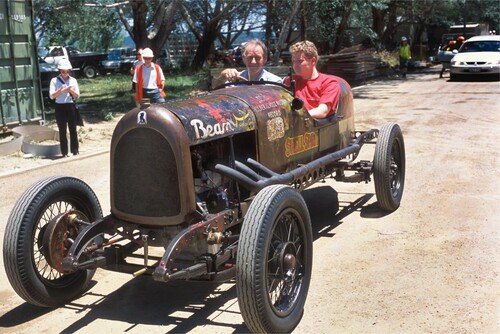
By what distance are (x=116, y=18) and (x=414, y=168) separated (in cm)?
3050

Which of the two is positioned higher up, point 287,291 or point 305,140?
point 305,140

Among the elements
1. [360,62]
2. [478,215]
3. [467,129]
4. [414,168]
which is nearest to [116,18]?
[360,62]

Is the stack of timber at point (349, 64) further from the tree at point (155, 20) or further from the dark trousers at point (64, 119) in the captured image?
the dark trousers at point (64, 119)

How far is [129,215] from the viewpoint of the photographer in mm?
4543

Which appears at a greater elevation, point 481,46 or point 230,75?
point 481,46

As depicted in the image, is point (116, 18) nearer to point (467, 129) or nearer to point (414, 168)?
point (467, 129)

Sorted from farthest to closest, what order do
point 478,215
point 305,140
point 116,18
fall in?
point 116,18 < point 478,215 < point 305,140

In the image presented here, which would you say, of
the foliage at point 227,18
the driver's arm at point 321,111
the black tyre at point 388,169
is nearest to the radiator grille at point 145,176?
the driver's arm at point 321,111

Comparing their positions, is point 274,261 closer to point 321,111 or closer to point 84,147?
point 321,111

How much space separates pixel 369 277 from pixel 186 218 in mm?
1640

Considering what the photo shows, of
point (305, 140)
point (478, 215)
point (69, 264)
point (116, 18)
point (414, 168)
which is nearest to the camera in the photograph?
point (69, 264)

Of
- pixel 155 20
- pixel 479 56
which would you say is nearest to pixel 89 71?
pixel 155 20

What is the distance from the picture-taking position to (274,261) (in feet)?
13.9

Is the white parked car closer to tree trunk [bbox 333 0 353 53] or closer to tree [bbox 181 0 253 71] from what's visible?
tree trunk [bbox 333 0 353 53]
